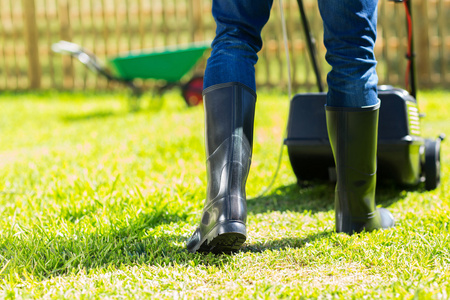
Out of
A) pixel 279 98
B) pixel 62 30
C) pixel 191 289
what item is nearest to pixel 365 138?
pixel 191 289

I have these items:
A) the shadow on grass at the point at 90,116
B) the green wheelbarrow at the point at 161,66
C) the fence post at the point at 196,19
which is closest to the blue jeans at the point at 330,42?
the shadow on grass at the point at 90,116

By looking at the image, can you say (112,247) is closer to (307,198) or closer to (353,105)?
(353,105)

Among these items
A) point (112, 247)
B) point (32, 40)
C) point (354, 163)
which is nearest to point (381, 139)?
point (354, 163)

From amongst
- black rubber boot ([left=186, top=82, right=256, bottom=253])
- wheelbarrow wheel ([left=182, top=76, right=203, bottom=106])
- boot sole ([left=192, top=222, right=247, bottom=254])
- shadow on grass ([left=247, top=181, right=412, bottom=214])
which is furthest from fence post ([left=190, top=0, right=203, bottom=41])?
boot sole ([left=192, top=222, right=247, bottom=254])

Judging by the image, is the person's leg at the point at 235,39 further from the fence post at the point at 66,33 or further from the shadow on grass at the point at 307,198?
the fence post at the point at 66,33

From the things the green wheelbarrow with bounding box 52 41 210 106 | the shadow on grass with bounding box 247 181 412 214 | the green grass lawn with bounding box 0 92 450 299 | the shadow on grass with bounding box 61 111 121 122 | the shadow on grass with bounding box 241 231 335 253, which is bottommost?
the shadow on grass with bounding box 247 181 412 214

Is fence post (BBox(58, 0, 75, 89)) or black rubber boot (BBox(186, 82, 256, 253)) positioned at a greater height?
fence post (BBox(58, 0, 75, 89))

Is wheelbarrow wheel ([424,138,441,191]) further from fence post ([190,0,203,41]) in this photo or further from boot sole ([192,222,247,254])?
fence post ([190,0,203,41])

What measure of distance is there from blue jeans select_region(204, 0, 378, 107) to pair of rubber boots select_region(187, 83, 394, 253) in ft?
0.15

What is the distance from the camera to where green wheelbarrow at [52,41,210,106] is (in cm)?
554

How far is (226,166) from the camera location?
5.12 feet

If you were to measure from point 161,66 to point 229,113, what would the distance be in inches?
165

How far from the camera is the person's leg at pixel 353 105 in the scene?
161cm

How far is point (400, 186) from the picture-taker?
8.28 ft
